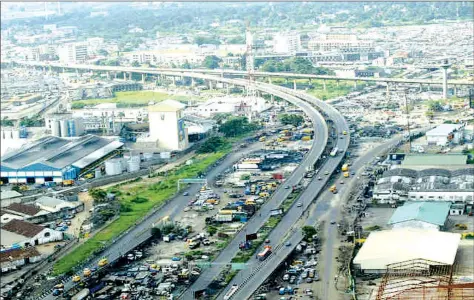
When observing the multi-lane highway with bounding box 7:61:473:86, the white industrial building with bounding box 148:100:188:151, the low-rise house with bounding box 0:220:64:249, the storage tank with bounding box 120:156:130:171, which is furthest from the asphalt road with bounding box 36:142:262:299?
the multi-lane highway with bounding box 7:61:473:86

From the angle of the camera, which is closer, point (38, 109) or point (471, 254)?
point (471, 254)

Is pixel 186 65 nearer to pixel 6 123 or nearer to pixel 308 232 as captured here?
pixel 6 123

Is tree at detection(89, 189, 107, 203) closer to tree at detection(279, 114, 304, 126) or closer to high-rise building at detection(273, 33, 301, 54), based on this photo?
tree at detection(279, 114, 304, 126)

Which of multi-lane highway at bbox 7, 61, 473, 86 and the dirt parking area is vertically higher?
multi-lane highway at bbox 7, 61, 473, 86

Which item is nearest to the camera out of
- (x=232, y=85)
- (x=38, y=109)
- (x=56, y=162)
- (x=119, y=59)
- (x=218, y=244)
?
(x=218, y=244)

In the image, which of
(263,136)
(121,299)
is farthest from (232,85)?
(121,299)

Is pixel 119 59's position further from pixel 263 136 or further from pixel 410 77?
pixel 263 136

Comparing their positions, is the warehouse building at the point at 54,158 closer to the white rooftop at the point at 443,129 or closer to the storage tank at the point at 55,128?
the storage tank at the point at 55,128
